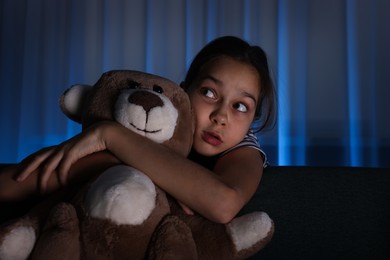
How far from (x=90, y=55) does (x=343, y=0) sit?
57.2 inches

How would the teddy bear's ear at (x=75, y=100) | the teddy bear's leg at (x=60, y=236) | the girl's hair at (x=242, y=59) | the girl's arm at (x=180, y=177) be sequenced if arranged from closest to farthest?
the teddy bear's leg at (x=60, y=236)
the girl's arm at (x=180, y=177)
the teddy bear's ear at (x=75, y=100)
the girl's hair at (x=242, y=59)

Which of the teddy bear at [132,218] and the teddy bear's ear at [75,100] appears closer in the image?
the teddy bear at [132,218]

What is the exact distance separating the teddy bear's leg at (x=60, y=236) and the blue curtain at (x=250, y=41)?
66.6 inches

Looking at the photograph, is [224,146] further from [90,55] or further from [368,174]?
[90,55]

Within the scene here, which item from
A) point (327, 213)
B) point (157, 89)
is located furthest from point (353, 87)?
point (157, 89)

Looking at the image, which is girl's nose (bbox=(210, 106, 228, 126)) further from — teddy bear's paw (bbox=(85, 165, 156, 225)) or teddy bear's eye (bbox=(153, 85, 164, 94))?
teddy bear's paw (bbox=(85, 165, 156, 225))

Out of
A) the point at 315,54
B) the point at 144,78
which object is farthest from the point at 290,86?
the point at 144,78

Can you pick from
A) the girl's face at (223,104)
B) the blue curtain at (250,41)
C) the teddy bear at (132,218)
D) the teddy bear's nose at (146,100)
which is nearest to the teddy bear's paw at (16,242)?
the teddy bear at (132,218)

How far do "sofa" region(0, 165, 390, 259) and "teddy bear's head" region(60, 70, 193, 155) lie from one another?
1.22ft

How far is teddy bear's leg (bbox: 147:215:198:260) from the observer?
1.87ft

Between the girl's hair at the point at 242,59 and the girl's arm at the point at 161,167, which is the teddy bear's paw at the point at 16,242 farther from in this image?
the girl's hair at the point at 242,59

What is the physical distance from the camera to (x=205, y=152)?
0.89 metres

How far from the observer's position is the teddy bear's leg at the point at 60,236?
54 cm

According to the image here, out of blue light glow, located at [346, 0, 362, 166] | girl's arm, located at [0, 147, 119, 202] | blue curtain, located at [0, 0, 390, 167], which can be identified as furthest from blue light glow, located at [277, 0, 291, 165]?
girl's arm, located at [0, 147, 119, 202]
